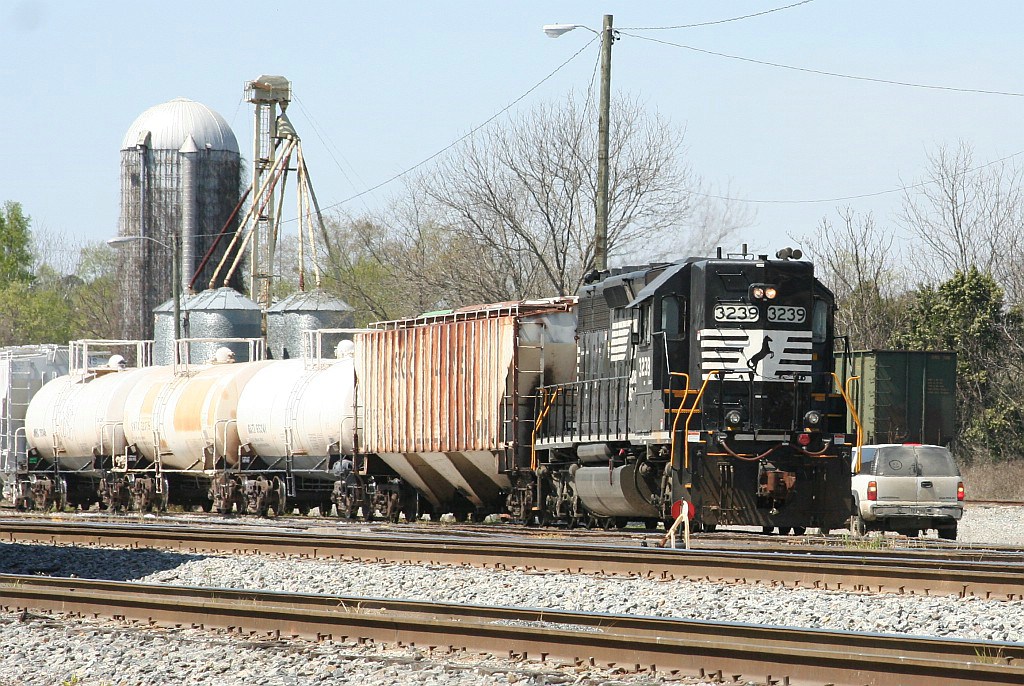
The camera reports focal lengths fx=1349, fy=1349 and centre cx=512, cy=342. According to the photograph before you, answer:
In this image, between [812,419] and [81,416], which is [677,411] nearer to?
[812,419]

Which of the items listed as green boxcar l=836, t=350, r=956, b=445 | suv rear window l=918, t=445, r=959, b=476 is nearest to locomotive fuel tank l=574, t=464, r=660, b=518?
suv rear window l=918, t=445, r=959, b=476

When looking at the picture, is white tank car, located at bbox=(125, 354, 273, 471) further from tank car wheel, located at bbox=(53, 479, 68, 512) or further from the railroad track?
the railroad track

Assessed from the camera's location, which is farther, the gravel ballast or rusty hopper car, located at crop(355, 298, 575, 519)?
rusty hopper car, located at crop(355, 298, 575, 519)

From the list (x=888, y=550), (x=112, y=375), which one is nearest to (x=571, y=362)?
(x=888, y=550)

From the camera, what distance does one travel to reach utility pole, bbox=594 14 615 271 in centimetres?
2450

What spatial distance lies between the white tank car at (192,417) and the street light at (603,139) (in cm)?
809

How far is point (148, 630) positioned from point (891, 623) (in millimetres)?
5278

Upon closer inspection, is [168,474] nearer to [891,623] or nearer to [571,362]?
[571,362]

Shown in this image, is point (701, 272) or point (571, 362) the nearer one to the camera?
point (701, 272)

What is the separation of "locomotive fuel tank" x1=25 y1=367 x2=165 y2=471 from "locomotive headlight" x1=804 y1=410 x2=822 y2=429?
58.8 feet

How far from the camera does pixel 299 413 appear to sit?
1015 inches

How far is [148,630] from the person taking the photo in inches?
385

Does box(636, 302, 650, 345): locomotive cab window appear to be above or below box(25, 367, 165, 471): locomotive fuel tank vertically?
above

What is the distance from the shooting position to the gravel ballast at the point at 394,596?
7.94 metres
